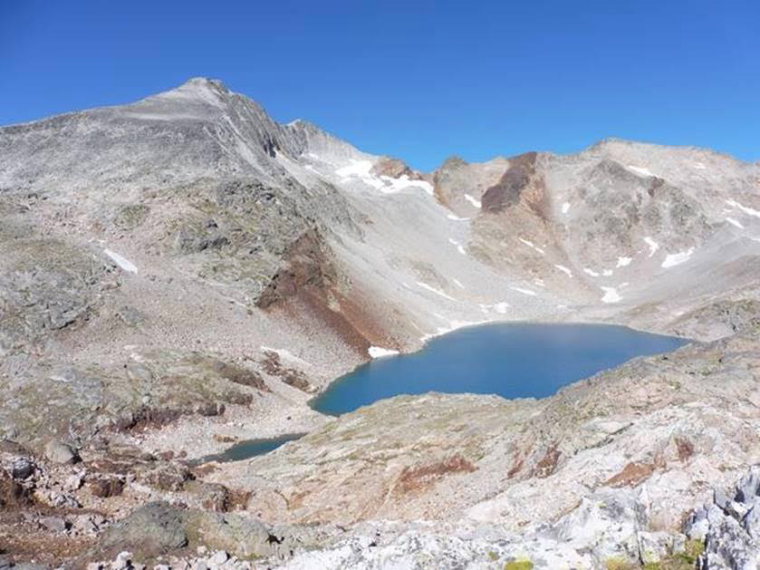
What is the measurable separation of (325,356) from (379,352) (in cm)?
1034

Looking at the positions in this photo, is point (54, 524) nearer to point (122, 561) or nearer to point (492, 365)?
point (122, 561)

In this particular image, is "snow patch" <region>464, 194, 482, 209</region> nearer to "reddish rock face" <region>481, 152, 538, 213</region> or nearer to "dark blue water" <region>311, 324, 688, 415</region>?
"reddish rock face" <region>481, 152, 538, 213</region>

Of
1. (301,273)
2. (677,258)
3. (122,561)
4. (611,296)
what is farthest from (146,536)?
(677,258)

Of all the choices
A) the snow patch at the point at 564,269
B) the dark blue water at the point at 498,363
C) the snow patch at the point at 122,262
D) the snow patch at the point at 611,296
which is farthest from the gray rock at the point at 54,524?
the snow patch at the point at 564,269

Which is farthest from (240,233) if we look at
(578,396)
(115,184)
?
(578,396)

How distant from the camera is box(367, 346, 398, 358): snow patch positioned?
74.5m

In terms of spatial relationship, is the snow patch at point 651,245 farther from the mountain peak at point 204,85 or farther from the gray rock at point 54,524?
the gray rock at point 54,524

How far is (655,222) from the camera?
146 meters

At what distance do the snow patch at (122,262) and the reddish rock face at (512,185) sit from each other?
102 metres

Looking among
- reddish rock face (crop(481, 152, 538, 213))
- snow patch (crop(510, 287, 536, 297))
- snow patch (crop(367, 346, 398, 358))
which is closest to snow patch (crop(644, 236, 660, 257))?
reddish rock face (crop(481, 152, 538, 213))

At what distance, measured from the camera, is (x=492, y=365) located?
72.5 meters

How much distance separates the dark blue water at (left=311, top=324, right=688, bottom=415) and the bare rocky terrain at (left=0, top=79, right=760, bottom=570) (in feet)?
11.1

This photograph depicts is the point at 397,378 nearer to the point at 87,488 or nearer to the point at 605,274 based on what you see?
the point at 87,488

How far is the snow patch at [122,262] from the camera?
2527 inches
